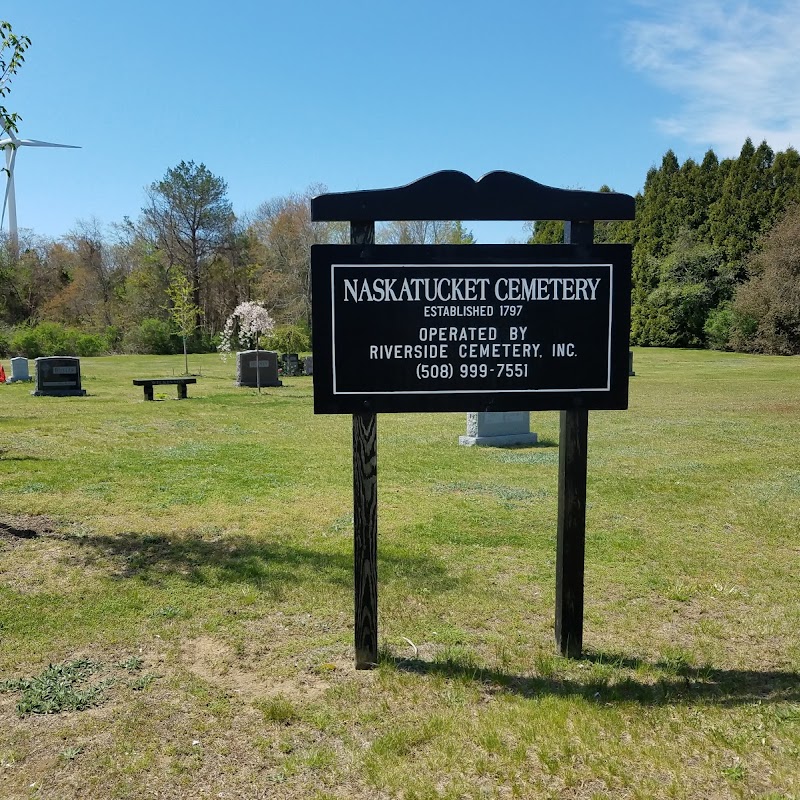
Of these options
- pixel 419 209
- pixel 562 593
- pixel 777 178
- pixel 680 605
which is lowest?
pixel 680 605

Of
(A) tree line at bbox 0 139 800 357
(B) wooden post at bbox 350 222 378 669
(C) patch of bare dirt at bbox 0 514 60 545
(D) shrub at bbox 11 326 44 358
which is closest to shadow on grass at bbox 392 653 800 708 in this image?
(B) wooden post at bbox 350 222 378 669

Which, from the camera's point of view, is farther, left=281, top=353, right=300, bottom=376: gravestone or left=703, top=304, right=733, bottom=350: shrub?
left=703, top=304, right=733, bottom=350: shrub

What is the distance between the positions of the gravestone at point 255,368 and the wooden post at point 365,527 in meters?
19.7

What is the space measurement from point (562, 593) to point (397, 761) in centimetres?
147

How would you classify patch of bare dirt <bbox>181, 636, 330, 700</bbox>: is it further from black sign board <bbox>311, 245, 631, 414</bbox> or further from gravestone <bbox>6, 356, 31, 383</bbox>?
gravestone <bbox>6, 356, 31, 383</bbox>

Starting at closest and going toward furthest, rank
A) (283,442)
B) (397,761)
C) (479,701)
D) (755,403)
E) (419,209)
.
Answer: (397,761) < (479,701) < (419,209) < (283,442) < (755,403)

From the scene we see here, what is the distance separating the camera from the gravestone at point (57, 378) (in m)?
19.7

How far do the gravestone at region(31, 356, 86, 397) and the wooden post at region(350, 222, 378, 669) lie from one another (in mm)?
18009

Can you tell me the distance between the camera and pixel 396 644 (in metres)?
4.32

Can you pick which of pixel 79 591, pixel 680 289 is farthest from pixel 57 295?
pixel 79 591

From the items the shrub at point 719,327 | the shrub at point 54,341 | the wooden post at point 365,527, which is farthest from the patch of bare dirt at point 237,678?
the shrub at point 719,327

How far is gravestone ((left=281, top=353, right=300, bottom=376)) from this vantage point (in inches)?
1096

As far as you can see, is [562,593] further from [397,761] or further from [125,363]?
[125,363]

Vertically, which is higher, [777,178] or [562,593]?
[777,178]
